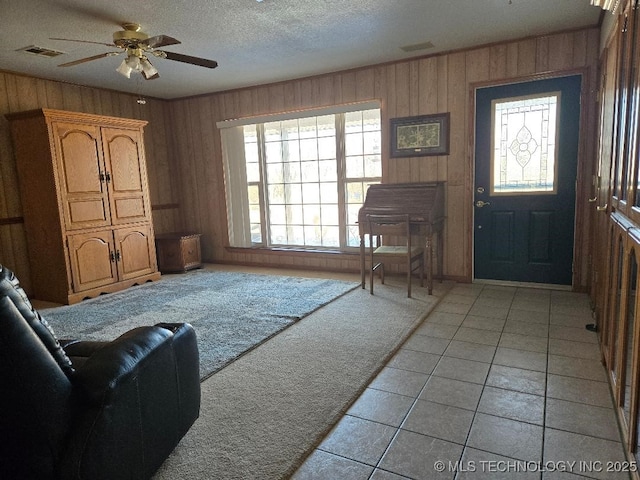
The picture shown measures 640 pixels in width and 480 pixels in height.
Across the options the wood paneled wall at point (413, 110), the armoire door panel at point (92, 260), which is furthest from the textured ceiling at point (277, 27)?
the armoire door panel at point (92, 260)

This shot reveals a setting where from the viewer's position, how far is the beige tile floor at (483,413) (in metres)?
1.62

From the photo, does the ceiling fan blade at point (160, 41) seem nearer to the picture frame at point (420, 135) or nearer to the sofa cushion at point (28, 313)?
the sofa cushion at point (28, 313)

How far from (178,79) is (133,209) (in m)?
1.64

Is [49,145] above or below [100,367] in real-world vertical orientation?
above

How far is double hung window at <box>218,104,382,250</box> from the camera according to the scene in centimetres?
488

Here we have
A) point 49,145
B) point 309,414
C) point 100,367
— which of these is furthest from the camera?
point 49,145

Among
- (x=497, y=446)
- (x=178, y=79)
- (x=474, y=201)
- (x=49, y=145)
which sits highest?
(x=178, y=79)

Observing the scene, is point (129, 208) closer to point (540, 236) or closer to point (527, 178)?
point (527, 178)

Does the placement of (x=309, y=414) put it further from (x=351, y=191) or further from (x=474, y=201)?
(x=351, y=191)

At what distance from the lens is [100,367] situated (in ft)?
4.16

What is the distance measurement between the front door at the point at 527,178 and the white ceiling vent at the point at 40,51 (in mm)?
4040

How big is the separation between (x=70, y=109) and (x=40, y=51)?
4.06ft

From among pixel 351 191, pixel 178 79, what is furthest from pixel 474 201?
pixel 178 79

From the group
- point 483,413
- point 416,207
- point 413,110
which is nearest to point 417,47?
point 413,110
